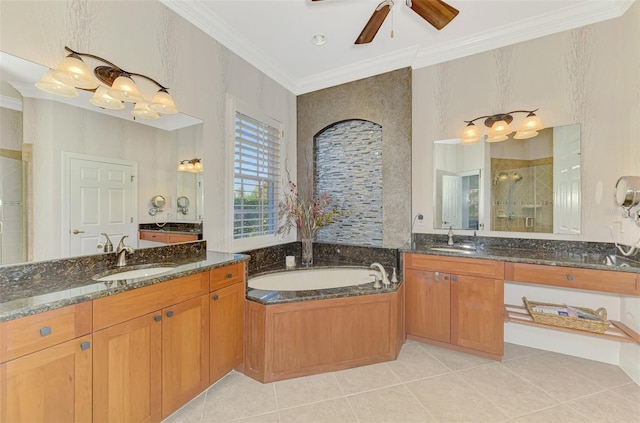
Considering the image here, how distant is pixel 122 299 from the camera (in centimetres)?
137

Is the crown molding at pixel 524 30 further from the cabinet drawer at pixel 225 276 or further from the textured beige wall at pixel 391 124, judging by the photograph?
the cabinet drawer at pixel 225 276

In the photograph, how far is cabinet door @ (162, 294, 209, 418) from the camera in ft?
5.27

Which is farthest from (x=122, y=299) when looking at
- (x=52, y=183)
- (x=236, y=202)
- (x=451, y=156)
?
(x=451, y=156)

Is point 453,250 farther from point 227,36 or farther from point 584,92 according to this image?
point 227,36

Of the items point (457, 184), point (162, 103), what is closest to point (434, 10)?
point (457, 184)

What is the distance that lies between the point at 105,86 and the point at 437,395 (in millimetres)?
2978

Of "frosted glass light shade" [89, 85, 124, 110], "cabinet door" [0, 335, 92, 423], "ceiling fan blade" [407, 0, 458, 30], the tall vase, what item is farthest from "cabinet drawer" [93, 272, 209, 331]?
"ceiling fan blade" [407, 0, 458, 30]

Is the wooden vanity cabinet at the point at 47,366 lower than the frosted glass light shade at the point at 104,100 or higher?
lower

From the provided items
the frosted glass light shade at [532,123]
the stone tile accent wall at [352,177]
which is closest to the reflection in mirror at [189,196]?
the stone tile accent wall at [352,177]

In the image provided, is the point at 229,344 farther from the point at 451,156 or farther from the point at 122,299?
the point at 451,156

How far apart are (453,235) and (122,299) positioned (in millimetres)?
2835

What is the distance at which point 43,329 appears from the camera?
111 cm

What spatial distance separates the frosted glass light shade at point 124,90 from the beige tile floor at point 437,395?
2035 millimetres

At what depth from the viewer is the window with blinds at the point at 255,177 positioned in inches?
107
